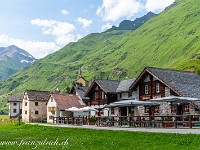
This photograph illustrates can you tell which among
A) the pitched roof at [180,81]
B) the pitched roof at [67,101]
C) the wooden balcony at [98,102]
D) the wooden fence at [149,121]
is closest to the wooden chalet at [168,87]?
the pitched roof at [180,81]

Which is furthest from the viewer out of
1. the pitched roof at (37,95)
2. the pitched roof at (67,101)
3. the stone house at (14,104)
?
the stone house at (14,104)

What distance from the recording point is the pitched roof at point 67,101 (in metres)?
85.1

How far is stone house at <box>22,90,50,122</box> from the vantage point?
97287mm

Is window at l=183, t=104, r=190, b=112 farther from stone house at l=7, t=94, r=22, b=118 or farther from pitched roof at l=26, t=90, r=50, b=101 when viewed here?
stone house at l=7, t=94, r=22, b=118

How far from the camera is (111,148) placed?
65.5 feet

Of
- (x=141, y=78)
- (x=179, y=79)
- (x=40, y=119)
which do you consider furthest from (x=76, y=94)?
(x=179, y=79)

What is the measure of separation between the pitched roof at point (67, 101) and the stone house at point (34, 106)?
515 inches

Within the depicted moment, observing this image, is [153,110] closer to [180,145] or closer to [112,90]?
[112,90]

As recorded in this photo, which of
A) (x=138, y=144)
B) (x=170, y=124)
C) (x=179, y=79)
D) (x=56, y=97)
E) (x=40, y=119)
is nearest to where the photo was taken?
(x=138, y=144)

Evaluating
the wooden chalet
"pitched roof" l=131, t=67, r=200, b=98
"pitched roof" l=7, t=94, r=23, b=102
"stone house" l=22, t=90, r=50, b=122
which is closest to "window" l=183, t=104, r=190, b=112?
the wooden chalet

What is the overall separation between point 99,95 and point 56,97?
1625cm

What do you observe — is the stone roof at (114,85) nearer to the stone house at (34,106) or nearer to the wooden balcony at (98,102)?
the wooden balcony at (98,102)

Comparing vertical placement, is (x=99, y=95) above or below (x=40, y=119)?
above

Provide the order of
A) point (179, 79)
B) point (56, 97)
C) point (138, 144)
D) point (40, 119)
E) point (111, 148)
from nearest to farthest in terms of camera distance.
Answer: point (111, 148) < point (138, 144) < point (179, 79) < point (56, 97) < point (40, 119)
